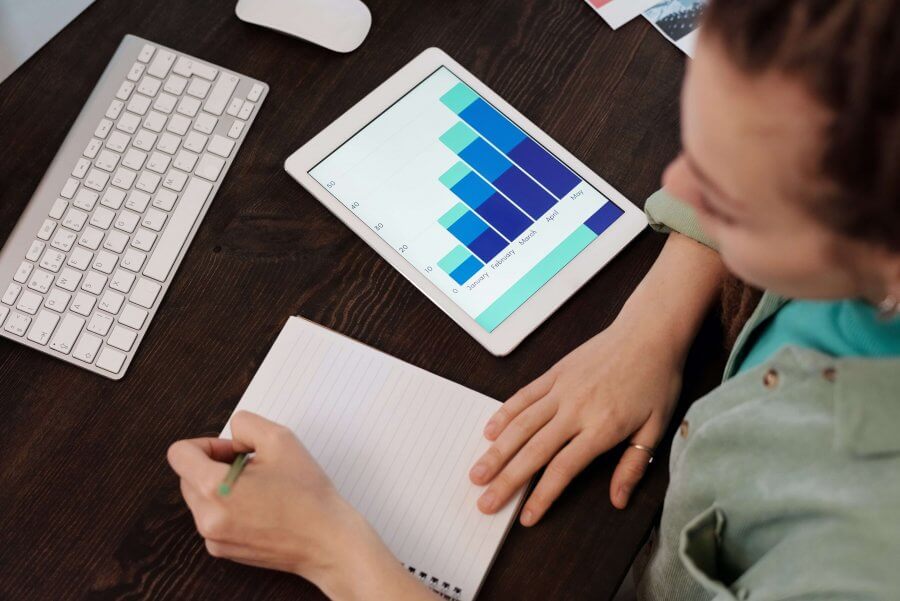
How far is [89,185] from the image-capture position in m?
0.79

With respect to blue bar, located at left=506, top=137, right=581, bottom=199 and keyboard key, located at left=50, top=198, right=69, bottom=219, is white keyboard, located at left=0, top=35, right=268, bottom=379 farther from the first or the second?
blue bar, located at left=506, top=137, right=581, bottom=199

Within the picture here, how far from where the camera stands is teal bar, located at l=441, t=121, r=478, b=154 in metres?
0.80

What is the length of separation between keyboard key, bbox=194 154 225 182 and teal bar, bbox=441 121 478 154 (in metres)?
0.22

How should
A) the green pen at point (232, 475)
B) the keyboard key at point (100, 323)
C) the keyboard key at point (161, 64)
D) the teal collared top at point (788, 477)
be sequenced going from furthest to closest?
the keyboard key at point (161, 64) → the keyboard key at point (100, 323) → the green pen at point (232, 475) → the teal collared top at point (788, 477)

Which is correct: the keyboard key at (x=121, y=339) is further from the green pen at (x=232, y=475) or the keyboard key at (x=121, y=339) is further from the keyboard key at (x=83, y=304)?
the green pen at (x=232, y=475)

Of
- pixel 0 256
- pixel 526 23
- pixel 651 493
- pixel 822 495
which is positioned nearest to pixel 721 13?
pixel 822 495

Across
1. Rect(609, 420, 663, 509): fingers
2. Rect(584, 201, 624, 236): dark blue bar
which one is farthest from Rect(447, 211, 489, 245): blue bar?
Rect(609, 420, 663, 509): fingers

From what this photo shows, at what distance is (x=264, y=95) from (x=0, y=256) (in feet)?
0.95

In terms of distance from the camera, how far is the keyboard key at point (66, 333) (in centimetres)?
73

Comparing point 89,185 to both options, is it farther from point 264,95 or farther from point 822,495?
point 822,495

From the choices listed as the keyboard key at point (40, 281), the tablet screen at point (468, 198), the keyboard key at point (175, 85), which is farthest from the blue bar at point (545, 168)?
the keyboard key at point (40, 281)

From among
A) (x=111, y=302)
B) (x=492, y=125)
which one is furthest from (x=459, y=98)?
(x=111, y=302)

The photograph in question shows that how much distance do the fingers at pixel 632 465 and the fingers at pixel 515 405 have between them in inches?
3.4

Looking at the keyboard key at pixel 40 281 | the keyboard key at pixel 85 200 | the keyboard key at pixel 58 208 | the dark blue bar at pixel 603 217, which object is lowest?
the keyboard key at pixel 40 281
